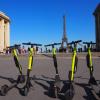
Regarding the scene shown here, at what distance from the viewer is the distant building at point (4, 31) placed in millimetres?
105625

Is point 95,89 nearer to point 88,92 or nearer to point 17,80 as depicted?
point 88,92

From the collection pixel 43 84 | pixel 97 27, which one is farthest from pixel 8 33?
pixel 43 84

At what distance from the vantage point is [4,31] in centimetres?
11200

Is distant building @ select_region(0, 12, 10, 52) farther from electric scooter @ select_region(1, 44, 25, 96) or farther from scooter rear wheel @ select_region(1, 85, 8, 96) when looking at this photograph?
scooter rear wheel @ select_region(1, 85, 8, 96)

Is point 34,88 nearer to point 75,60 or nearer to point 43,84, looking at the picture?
point 43,84

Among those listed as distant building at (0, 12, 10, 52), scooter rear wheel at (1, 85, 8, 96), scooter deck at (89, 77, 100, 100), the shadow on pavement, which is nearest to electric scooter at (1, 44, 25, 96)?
scooter rear wheel at (1, 85, 8, 96)

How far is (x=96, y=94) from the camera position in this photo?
364 inches

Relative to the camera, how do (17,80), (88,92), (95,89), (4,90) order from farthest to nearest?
1. (17,80)
2. (95,89)
3. (88,92)
4. (4,90)

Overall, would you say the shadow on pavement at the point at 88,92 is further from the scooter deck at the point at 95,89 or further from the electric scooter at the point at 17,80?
the electric scooter at the point at 17,80

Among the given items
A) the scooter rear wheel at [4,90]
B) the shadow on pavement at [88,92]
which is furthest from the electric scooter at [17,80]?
the shadow on pavement at [88,92]

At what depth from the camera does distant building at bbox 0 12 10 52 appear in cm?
10562

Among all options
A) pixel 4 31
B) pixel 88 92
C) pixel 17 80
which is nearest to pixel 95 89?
pixel 88 92

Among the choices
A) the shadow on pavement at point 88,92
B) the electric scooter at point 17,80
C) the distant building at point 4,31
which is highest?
the distant building at point 4,31

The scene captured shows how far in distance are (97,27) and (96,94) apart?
93.6 metres
